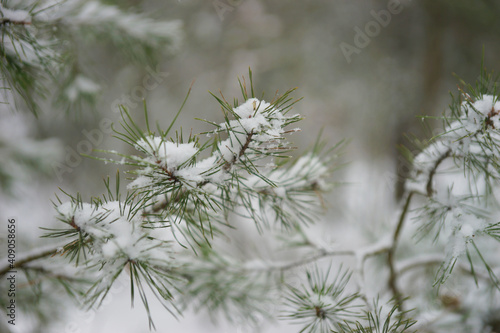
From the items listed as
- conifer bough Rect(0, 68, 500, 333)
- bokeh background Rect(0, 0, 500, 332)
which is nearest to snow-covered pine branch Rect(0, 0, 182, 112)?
conifer bough Rect(0, 68, 500, 333)

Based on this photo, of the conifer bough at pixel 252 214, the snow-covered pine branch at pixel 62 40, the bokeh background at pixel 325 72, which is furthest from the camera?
the bokeh background at pixel 325 72

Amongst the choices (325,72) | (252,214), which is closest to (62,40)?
(252,214)

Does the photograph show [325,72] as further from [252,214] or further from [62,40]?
[252,214]

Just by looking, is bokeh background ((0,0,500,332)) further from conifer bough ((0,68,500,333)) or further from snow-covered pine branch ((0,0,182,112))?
conifer bough ((0,68,500,333))

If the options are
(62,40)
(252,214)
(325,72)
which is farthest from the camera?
(325,72)

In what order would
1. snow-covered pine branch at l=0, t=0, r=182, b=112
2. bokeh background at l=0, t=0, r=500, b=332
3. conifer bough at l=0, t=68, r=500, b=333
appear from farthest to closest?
bokeh background at l=0, t=0, r=500, b=332, snow-covered pine branch at l=0, t=0, r=182, b=112, conifer bough at l=0, t=68, r=500, b=333

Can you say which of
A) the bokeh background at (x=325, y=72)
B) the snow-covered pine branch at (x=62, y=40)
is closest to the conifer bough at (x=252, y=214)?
the snow-covered pine branch at (x=62, y=40)

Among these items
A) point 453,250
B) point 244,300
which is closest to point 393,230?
point 453,250

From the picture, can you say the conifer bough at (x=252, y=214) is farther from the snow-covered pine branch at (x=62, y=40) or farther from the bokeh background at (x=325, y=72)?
the bokeh background at (x=325, y=72)

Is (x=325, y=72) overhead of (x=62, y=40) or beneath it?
overhead
